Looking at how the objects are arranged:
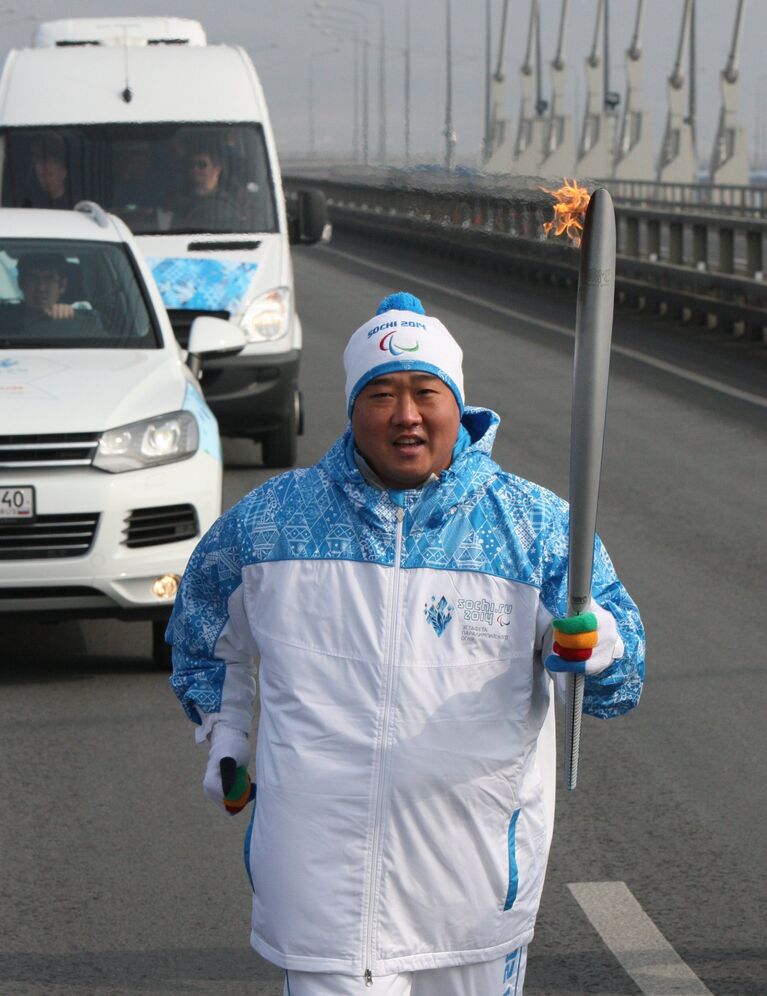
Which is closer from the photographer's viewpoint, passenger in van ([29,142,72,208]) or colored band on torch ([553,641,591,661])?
colored band on torch ([553,641,591,661])

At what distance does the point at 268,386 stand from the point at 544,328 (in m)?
10.8

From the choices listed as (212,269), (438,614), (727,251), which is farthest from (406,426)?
(727,251)

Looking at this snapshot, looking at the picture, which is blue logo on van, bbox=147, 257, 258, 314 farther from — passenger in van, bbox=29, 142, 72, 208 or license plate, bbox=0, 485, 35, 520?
license plate, bbox=0, 485, 35, 520

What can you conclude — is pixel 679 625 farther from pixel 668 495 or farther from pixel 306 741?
pixel 306 741

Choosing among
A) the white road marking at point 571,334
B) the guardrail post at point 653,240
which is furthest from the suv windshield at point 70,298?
the guardrail post at point 653,240

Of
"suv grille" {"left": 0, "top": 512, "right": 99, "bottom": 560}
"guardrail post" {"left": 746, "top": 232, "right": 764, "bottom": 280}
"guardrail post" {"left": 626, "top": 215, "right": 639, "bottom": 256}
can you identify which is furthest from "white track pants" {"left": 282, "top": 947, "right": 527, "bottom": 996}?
"guardrail post" {"left": 626, "top": 215, "right": 639, "bottom": 256}

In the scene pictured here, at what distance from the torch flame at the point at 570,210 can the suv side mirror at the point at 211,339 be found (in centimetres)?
546

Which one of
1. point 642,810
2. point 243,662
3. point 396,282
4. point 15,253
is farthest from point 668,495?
point 396,282

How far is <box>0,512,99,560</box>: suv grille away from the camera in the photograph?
7.17 metres

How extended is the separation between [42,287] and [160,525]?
1830 mm

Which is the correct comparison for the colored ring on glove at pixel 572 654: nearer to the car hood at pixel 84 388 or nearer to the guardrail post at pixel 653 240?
the car hood at pixel 84 388

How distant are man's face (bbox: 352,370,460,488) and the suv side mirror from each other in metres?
5.28

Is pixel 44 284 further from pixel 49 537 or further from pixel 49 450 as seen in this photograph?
pixel 49 537

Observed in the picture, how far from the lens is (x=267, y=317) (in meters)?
12.2
